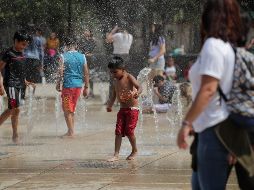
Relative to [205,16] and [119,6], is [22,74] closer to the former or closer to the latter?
[205,16]

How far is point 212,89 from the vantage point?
4.32 metres

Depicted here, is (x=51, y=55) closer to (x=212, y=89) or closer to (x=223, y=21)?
(x=223, y=21)

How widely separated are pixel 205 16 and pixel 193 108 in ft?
1.79

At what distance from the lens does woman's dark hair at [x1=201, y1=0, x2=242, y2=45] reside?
4.46 meters

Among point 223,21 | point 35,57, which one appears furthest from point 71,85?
point 35,57

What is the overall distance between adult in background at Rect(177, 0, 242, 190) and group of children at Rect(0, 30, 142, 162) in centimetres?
451

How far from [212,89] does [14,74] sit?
6.90 metres

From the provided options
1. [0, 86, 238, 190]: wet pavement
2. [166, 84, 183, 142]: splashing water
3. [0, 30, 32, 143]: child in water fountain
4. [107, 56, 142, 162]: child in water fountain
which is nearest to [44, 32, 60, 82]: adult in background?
[166, 84, 183, 142]: splashing water

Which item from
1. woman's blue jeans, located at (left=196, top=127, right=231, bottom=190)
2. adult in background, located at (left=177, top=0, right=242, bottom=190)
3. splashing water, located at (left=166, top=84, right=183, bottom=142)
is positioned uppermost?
adult in background, located at (left=177, top=0, right=242, bottom=190)

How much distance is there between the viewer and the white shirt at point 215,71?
4348mm

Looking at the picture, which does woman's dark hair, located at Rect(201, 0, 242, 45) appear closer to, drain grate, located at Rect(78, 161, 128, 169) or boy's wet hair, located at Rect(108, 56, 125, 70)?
drain grate, located at Rect(78, 161, 128, 169)

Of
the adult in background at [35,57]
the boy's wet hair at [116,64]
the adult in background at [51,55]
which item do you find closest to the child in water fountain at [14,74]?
the boy's wet hair at [116,64]

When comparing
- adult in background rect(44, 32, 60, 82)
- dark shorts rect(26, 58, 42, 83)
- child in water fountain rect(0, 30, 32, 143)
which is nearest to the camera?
child in water fountain rect(0, 30, 32, 143)

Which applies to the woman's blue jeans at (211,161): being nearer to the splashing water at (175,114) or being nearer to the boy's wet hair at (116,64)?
the boy's wet hair at (116,64)
